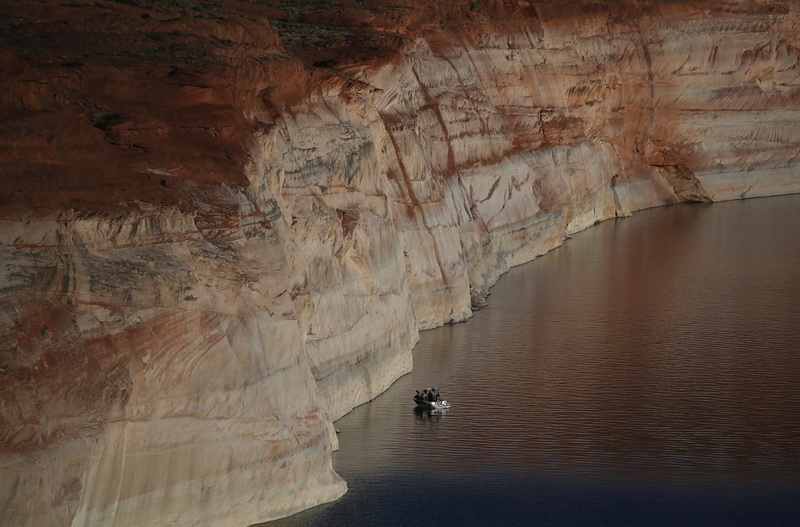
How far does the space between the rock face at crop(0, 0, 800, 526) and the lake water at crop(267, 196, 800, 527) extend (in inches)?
56.8

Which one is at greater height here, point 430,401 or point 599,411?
point 430,401

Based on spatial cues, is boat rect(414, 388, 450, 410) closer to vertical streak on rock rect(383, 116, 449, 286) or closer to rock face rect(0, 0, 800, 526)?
rock face rect(0, 0, 800, 526)

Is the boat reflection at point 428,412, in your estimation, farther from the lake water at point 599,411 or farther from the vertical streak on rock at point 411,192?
the vertical streak on rock at point 411,192

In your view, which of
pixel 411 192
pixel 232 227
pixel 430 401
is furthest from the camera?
pixel 411 192

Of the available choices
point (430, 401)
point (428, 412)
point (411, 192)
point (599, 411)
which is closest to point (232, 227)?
point (430, 401)

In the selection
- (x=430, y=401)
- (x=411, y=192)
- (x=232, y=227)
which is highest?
(x=411, y=192)

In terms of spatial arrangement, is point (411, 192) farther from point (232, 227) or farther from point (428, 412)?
point (232, 227)

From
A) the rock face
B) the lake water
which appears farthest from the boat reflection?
the rock face

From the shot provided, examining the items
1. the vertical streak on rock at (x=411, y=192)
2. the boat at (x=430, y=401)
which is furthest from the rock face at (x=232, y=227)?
the boat at (x=430, y=401)

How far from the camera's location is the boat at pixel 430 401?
37.1m

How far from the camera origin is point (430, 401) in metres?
37.1

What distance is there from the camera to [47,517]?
79.0 feet

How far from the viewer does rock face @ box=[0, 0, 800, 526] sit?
2527 centimetres

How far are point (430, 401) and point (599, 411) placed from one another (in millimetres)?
4144
